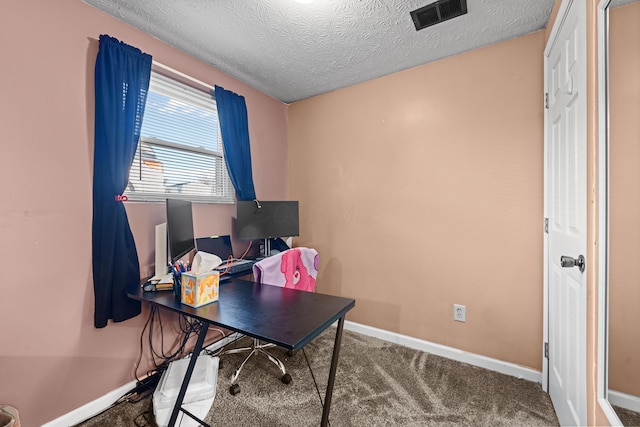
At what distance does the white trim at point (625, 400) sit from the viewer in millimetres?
881

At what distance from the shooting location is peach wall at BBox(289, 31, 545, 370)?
1.99m

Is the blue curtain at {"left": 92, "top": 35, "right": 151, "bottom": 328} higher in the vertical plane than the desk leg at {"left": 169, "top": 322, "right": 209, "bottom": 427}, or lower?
higher

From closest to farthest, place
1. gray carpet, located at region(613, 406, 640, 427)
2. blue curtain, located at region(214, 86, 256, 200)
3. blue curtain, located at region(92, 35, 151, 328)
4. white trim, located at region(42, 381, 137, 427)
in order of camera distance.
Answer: gray carpet, located at region(613, 406, 640, 427) < white trim, located at region(42, 381, 137, 427) < blue curtain, located at region(92, 35, 151, 328) < blue curtain, located at region(214, 86, 256, 200)

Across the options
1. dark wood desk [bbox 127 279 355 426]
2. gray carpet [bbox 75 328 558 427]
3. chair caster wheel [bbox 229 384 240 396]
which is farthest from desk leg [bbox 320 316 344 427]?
chair caster wheel [bbox 229 384 240 396]

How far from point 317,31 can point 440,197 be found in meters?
1.63

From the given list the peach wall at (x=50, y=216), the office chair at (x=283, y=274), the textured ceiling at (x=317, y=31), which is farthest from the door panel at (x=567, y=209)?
the peach wall at (x=50, y=216)

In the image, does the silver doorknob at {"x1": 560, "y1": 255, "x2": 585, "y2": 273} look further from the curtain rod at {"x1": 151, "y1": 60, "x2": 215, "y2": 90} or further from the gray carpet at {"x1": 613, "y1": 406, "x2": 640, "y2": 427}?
the curtain rod at {"x1": 151, "y1": 60, "x2": 215, "y2": 90}

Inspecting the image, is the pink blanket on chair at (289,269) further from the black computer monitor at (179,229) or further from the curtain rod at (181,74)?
the curtain rod at (181,74)

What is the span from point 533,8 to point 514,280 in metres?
1.85

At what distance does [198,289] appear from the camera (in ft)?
4.61

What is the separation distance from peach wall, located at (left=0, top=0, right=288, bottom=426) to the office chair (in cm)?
83

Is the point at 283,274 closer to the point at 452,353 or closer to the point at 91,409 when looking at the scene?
the point at 91,409

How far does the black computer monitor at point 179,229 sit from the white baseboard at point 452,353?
1797mm

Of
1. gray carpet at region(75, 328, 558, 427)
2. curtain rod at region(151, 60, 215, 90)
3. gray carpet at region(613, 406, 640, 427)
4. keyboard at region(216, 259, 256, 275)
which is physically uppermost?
curtain rod at region(151, 60, 215, 90)
